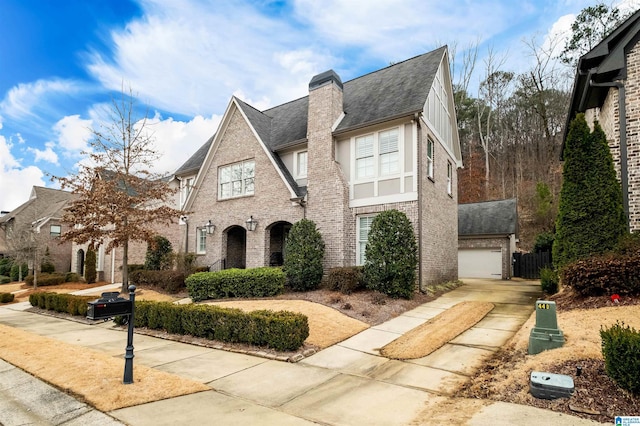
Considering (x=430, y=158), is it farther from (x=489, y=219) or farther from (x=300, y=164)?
(x=489, y=219)

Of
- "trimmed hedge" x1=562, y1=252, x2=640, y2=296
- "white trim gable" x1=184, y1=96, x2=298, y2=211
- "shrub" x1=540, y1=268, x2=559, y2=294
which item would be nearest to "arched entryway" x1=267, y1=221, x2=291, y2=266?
"white trim gable" x1=184, y1=96, x2=298, y2=211

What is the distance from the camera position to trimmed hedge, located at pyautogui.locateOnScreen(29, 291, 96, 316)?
12.1m

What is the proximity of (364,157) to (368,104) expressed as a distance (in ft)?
7.73

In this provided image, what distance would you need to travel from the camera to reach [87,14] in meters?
10.3

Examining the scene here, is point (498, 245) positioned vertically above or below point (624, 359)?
above

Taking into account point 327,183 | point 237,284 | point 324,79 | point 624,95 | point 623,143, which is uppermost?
point 324,79

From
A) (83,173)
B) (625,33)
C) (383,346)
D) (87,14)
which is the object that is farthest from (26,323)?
(625,33)

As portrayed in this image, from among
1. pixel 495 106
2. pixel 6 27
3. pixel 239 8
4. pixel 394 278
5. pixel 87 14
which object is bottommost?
pixel 394 278

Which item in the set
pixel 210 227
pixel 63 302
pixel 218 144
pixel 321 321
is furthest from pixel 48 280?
pixel 321 321

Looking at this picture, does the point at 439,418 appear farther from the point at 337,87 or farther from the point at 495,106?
the point at 495,106

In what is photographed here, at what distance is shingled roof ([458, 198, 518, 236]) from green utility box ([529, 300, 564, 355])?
16477 millimetres

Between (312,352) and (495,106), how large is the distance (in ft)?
117

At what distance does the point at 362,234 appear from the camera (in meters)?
13.8

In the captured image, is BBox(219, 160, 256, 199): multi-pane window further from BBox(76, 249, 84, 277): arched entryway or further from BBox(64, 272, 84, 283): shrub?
BBox(76, 249, 84, 277): arched entryway
